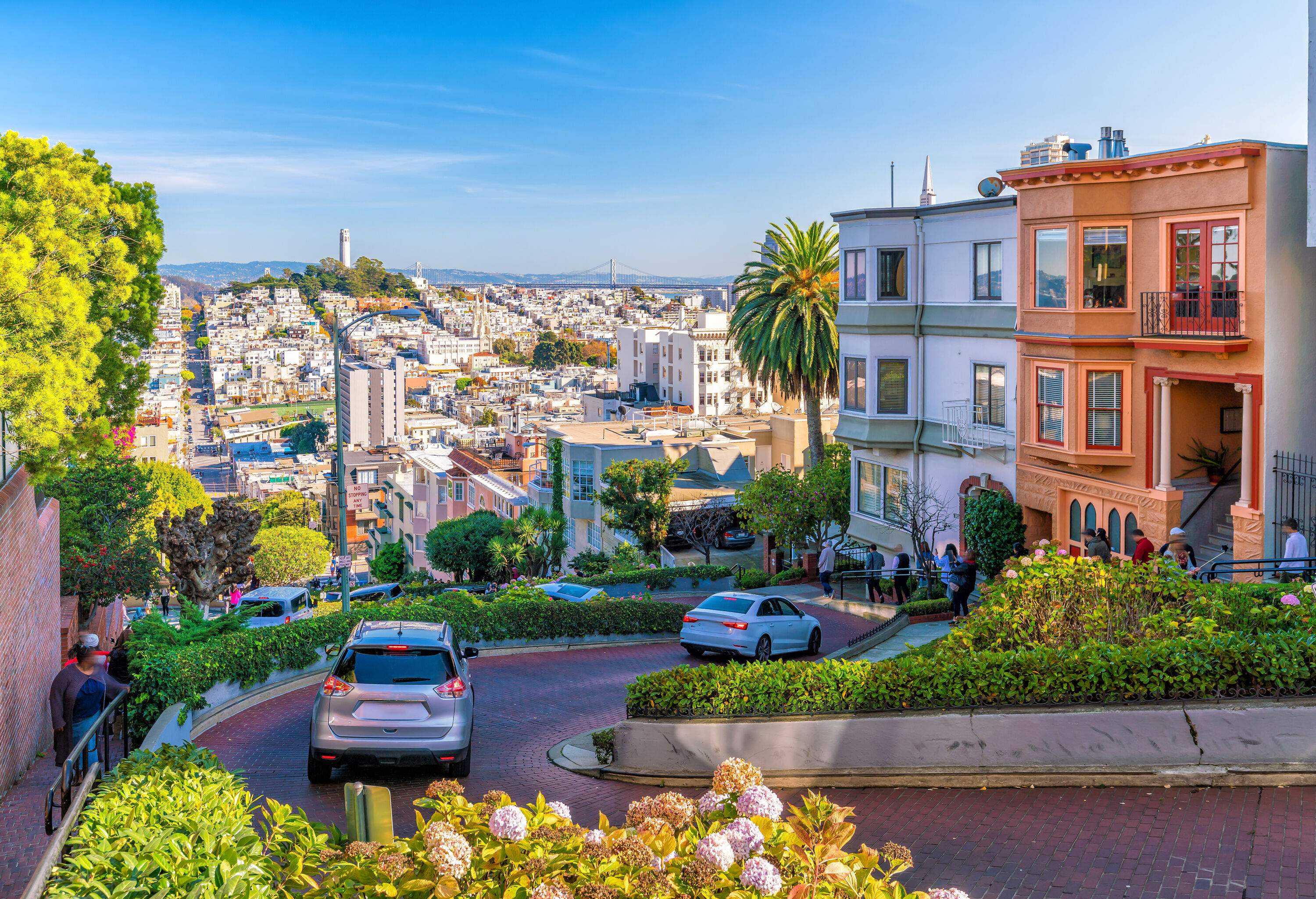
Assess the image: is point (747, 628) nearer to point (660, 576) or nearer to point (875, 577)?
point (875, 577)

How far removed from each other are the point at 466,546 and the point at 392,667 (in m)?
48.9

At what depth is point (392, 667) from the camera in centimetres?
1134

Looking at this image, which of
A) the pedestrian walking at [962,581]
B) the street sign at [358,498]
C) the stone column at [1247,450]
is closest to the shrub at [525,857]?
the pedestrian walking at [962,581]

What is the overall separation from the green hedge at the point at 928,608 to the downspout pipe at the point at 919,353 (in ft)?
30.4

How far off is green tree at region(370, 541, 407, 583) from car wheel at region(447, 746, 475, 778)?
192 feet

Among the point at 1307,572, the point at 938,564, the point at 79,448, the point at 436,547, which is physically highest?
the point at 79,448

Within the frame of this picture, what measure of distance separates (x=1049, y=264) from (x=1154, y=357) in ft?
10.8

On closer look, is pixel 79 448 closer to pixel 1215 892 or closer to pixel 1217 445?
pixel 1215 892

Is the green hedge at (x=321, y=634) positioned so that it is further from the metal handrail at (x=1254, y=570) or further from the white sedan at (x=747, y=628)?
the metal handrail at (x=1254, y=570)

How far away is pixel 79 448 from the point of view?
17.4m

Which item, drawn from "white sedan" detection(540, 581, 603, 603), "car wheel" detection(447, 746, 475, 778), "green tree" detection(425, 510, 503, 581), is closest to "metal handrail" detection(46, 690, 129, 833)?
"car wheel" detection(447, 746, 475, 778)

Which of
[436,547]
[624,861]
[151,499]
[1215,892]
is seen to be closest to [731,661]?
[1215,892]

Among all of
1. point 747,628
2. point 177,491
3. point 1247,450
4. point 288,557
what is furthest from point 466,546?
point 177,491

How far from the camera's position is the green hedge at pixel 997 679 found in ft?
32.2
